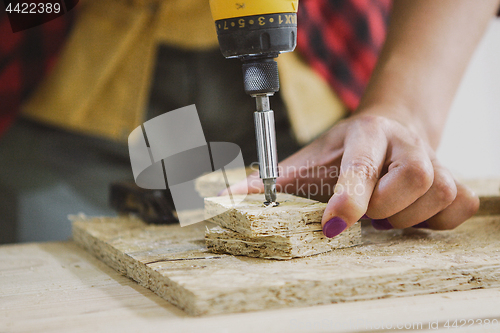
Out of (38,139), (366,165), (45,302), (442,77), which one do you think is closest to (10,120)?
(38,139)

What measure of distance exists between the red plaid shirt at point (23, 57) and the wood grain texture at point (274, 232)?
67 centimetres

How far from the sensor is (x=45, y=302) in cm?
66

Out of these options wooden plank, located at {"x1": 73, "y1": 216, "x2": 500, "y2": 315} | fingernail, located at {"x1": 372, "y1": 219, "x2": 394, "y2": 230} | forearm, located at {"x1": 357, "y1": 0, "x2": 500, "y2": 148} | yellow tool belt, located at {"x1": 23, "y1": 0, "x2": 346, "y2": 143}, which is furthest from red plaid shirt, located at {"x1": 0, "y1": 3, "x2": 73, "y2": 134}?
fingernail, located at {"x1": 372, "y1": 219, "x2": 394, "y2": 230}

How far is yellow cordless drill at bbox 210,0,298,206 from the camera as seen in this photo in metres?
0.68

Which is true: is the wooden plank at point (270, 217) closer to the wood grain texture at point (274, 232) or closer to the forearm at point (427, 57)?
the wood grain texture at point (274, 232)

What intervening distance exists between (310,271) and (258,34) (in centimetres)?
36

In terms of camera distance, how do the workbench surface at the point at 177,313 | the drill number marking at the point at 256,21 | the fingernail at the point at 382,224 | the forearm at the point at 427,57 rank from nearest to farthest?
the workbench surface at the point at 177,313
the drill number marking at the point at 256,21
the fingernail at the point at 382,224
the forearm at the point at 427,57

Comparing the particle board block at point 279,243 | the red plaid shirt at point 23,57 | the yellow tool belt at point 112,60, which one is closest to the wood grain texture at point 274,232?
the particle board block at point 279,243

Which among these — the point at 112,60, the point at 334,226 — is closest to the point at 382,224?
the point at 334,226

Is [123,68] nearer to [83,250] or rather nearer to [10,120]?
[10,120]

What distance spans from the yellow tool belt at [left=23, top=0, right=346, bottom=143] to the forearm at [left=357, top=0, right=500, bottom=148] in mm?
464

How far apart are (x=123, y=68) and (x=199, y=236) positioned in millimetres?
548

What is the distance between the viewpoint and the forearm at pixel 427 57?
110cm

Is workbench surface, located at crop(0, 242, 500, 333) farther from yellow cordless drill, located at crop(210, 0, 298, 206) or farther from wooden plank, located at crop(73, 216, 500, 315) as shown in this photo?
yellow cordless drill, located at crop(210, 0, 298, 206)
